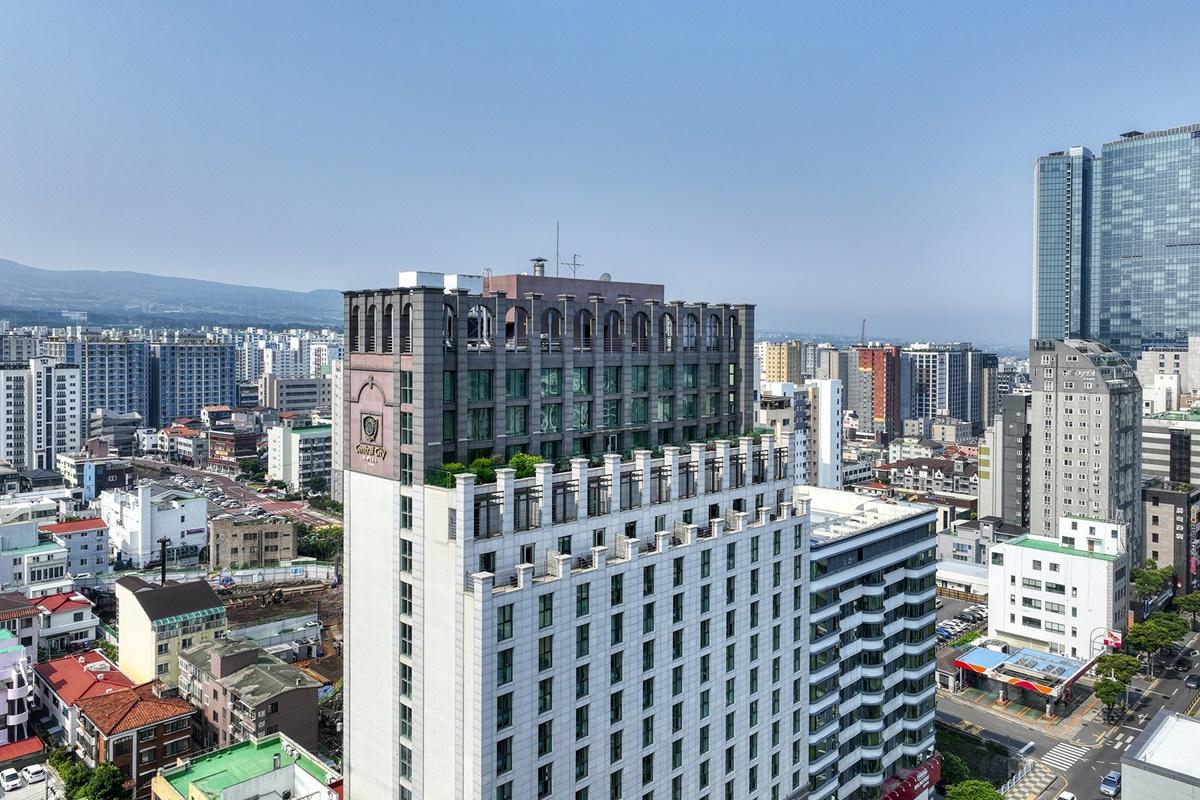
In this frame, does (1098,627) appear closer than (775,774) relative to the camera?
No

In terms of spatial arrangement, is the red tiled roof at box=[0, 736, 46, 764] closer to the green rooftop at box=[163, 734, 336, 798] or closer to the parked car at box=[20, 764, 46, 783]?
the parked car at box=[20, 764, 46, 783]

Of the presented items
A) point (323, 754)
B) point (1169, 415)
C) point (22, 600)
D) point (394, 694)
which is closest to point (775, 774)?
point (394, 694)

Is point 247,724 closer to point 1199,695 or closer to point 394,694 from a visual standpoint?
point 394,694

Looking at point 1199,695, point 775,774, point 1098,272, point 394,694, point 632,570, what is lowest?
point 1199,695

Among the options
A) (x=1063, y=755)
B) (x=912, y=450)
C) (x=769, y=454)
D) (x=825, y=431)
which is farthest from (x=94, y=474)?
(x=912, y=450)

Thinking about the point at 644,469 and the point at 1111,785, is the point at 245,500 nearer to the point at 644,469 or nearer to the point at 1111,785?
the point at 644,469

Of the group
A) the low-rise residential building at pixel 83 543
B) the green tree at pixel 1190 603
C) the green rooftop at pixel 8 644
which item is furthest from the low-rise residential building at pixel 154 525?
the green tree at pixel 1190 603
